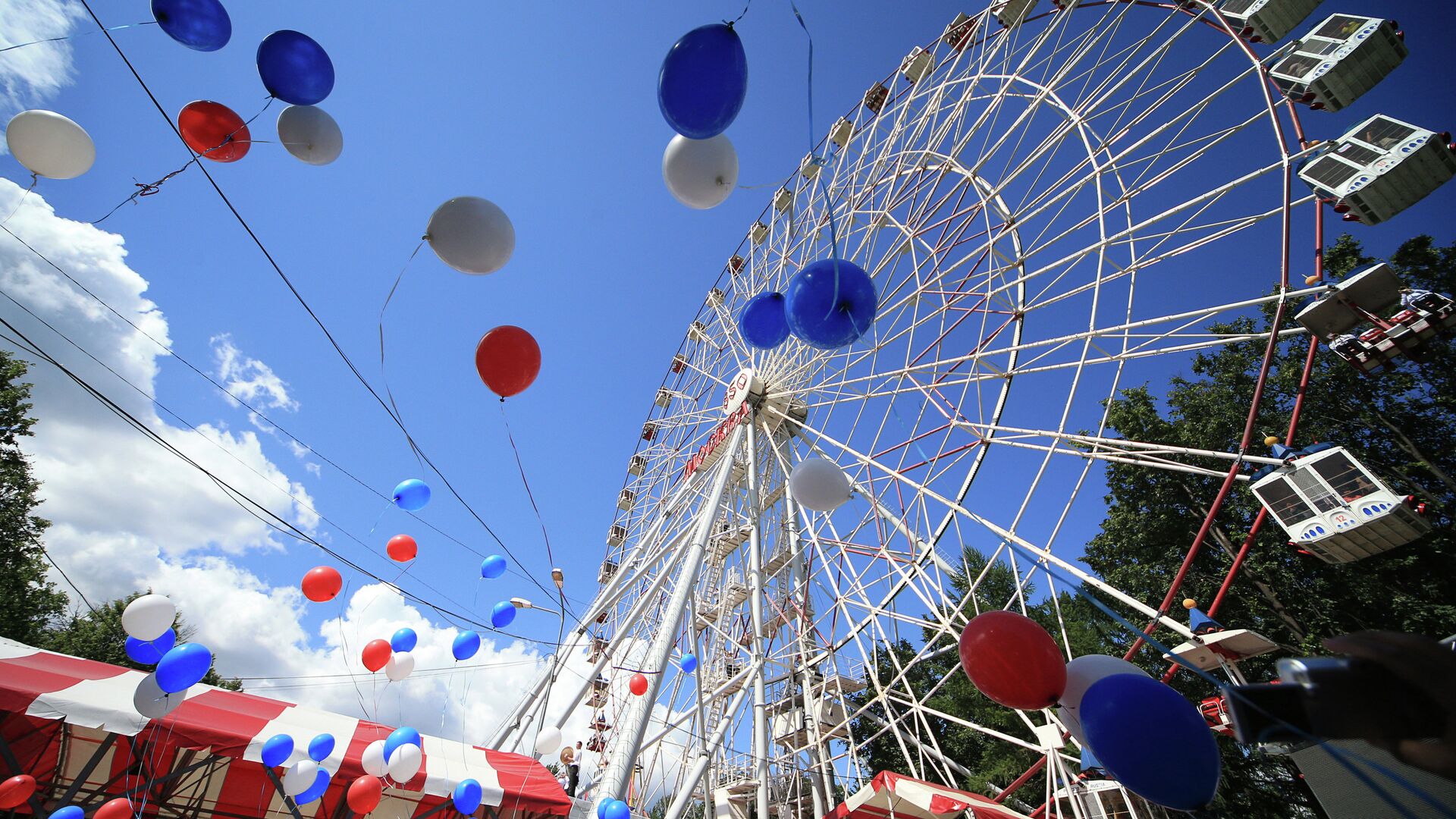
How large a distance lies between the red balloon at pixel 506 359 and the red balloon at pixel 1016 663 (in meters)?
4.38

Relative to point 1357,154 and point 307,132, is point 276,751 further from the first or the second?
point 1357,154

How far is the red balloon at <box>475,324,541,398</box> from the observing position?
5.04 m

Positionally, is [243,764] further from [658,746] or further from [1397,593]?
[1397,593]

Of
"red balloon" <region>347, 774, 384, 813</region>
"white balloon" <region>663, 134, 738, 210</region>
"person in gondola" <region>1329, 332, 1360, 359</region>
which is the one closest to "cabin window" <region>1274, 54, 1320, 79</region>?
"person in gondola" <region>1329, 332, 1360, 359</region>

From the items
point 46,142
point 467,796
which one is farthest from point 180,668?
point 46,142

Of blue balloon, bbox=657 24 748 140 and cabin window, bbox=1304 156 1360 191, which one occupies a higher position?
cabin window, bbox=1304 156 1360 191

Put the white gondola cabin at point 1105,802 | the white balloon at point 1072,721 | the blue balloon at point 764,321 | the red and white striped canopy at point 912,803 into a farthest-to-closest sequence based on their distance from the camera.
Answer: the white gondola cabin at point 1105,802 < the red and white striped canopy at point 912,803 < the blue balloon at point 764,321 < the white balloon at point 1072,721

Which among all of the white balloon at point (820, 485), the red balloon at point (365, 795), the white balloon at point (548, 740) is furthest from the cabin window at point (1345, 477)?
the red balloon at point (365, 795)

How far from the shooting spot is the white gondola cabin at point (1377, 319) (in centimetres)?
458

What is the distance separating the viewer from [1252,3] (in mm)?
5844

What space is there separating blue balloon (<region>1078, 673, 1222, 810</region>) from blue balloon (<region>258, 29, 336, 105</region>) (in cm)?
698

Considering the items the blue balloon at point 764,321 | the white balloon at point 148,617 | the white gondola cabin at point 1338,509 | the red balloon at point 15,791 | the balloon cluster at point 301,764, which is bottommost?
the red balloon at point 15,791

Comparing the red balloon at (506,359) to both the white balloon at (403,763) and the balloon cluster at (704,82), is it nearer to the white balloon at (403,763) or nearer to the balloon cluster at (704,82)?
the balloon cluster at (704,82)

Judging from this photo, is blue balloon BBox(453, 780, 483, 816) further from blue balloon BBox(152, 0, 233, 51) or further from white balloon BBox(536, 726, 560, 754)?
blue balloon BBox(152, 0, 233, 51)
